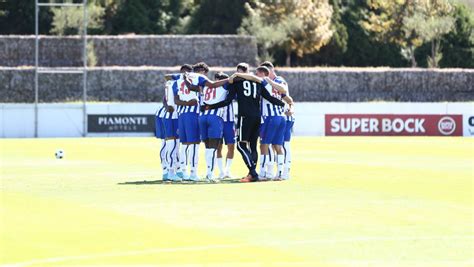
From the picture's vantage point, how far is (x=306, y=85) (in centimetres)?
6788

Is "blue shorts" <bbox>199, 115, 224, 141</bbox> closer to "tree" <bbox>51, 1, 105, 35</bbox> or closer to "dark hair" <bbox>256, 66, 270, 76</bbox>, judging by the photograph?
"dark hair" <bbox>256, 66, 270, 76</bbox>

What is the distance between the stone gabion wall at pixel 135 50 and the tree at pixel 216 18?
29.8 ft

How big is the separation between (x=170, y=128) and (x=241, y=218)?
792cm

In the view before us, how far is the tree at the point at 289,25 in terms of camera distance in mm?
74438

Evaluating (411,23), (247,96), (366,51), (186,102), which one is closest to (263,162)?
(247,96)

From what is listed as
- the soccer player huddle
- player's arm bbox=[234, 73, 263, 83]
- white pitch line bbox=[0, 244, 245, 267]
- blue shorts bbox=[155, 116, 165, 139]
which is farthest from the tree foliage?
white pitch line bbox=[0, 244, 245, 267]

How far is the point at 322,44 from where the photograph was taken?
254 ft

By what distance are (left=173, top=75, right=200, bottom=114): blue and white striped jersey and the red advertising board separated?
31.1 metres

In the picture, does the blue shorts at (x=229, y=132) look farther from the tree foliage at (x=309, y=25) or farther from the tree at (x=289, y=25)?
the tree at (x=289, y=25)

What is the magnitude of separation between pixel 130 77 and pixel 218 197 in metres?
46.2

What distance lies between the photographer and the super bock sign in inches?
2099

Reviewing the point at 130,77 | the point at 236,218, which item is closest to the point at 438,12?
the point at 130,77

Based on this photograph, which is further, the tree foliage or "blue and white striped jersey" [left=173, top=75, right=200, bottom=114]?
the tree foliage

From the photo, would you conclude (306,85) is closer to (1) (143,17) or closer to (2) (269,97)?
(1) (143,17)
